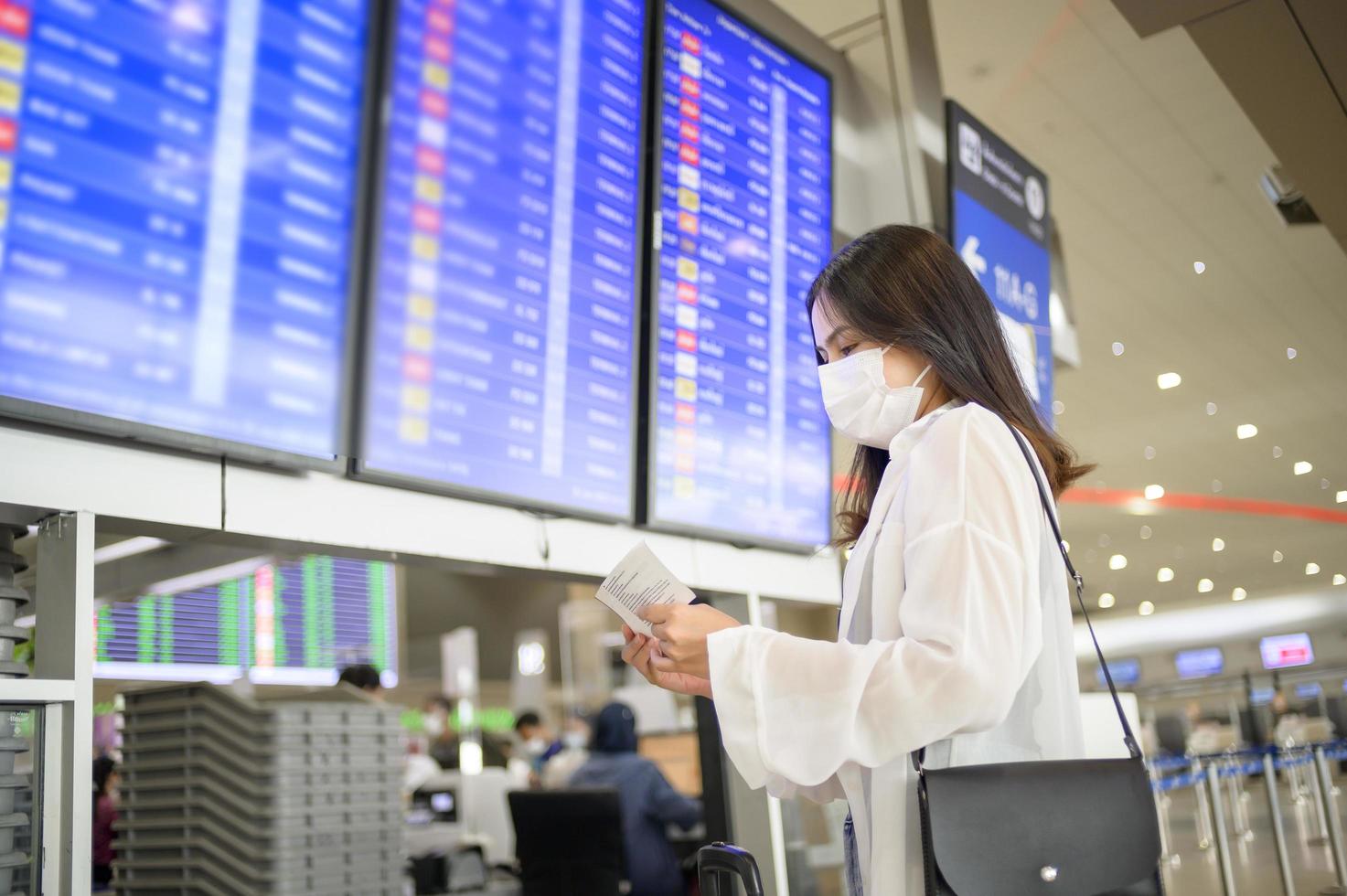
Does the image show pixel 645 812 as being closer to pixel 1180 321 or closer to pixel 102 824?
pixel 102 824

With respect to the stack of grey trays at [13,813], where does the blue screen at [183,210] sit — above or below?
above

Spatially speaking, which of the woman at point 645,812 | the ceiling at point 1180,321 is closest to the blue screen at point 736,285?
the ceiling at point 1180,321

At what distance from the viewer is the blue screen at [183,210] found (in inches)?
65.6

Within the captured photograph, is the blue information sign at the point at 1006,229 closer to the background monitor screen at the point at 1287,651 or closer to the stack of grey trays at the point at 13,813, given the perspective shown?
the background monitor screen at the point at 1287,651

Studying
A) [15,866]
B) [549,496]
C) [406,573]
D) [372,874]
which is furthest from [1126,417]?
[406,573]

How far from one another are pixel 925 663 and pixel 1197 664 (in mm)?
3186

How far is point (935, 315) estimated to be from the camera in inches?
60.9

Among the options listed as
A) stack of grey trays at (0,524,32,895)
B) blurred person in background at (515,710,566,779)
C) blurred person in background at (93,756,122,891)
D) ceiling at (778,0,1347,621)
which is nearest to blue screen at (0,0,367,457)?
stack of grey trays at (0,524,32,895)

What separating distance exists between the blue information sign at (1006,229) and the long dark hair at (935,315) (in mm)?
2152

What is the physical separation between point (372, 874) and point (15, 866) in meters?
1.48

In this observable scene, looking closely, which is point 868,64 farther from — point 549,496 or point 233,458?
point 233,458

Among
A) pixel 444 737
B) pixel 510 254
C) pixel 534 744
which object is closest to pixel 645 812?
pixel 510 254

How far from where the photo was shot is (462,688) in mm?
13445

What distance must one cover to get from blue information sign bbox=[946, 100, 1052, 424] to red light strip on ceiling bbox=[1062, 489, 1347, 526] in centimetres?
35
